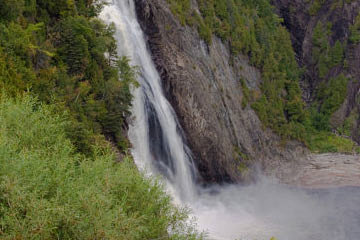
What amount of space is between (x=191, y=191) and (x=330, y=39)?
4384cm

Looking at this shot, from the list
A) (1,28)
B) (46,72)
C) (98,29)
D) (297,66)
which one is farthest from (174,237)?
(297,66)

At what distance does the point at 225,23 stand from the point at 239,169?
1440 centimetres

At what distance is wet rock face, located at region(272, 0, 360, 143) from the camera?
192 feet

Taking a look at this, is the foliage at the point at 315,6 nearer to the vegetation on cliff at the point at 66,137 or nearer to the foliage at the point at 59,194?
the vegetation on cliff at the point at 66,137

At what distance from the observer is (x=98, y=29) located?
67.2 ft

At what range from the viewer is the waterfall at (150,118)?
2362 cm

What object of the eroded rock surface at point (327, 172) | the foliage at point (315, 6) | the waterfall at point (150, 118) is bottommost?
the eroded rock surface at point (327, 172)

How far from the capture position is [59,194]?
8.91 metres

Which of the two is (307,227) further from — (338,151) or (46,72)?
(338,151)

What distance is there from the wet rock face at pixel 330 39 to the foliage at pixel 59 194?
49850 millimetres

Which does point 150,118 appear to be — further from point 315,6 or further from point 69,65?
point 315,6

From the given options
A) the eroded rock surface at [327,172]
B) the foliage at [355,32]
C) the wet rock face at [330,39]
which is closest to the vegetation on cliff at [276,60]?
the foliage at [355,32]

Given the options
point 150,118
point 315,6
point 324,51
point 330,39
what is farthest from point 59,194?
point 315,6

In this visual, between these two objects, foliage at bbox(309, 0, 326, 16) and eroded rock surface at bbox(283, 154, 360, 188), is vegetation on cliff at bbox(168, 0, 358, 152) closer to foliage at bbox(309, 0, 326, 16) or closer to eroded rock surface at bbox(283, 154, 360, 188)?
foliage at bbox(309, 0, 326, 16)
